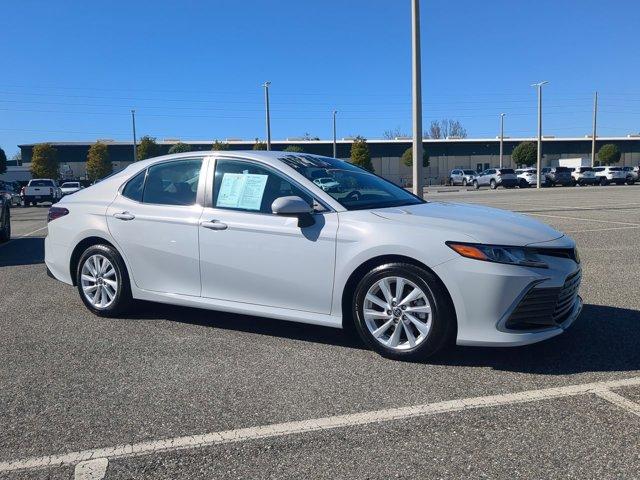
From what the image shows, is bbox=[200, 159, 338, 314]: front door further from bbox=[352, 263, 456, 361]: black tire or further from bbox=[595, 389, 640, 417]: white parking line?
bbox=[595, 389, 640, 417]: white parking line

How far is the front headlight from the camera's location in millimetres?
4051

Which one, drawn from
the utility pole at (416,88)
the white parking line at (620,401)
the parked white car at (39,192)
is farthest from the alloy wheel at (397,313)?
the parked white car at (39,192)

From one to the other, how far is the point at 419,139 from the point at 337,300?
11630mm

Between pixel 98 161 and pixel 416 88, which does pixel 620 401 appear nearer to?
pixel 416 88

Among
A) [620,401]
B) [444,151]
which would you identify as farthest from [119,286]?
[444,151]

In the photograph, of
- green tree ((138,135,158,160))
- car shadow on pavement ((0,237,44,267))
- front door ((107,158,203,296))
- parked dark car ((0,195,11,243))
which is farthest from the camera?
green tree ((138,135,158,160))

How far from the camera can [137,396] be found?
382 cm

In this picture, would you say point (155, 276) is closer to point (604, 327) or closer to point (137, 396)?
point (137, 396)

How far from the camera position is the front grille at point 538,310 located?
13.3ft

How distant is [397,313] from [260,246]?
123 cm

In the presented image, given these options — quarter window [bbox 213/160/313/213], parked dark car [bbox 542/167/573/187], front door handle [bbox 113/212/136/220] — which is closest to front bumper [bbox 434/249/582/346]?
quarter window [bbox 213/160/313/213]

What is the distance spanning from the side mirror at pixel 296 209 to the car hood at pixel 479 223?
20.0 inches

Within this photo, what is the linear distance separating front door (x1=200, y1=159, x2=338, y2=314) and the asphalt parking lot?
1.42 ft

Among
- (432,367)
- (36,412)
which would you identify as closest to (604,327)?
(432,367)
